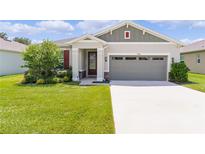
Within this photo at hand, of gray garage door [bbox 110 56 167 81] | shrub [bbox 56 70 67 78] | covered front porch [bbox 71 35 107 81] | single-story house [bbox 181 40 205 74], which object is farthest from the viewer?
single-story house [bbox 181 40 205 74]

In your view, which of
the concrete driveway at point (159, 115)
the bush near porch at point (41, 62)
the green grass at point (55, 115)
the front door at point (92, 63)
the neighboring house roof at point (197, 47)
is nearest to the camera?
the green grass at point (55, 115)

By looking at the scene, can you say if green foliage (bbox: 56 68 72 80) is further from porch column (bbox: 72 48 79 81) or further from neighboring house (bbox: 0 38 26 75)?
neighboring house (bbox: 0 38 26 75)

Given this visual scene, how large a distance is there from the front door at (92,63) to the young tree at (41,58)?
4.07 m

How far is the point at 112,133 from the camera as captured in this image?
16.2 ft

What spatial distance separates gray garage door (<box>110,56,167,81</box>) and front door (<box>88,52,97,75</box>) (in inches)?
89.9

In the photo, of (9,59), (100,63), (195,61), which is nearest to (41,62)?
(100,63)

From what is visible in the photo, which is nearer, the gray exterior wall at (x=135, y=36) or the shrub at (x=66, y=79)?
the shrub at (x=66, y=79)

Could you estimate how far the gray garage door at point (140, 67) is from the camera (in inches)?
655

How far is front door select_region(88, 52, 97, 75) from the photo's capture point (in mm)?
18391

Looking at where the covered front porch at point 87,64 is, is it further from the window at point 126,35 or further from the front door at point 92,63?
the window at point 126,35

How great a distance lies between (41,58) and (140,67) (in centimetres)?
782

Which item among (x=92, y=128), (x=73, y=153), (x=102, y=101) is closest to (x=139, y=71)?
(x=102, y=101)

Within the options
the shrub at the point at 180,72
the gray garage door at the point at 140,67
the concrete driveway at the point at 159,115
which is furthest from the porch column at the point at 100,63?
the concrete driveway at the point at 159,115

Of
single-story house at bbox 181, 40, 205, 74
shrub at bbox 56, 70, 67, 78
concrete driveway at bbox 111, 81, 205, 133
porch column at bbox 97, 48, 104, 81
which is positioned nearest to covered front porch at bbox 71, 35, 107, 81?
porch column at bbox 97, 48, 104, 81
